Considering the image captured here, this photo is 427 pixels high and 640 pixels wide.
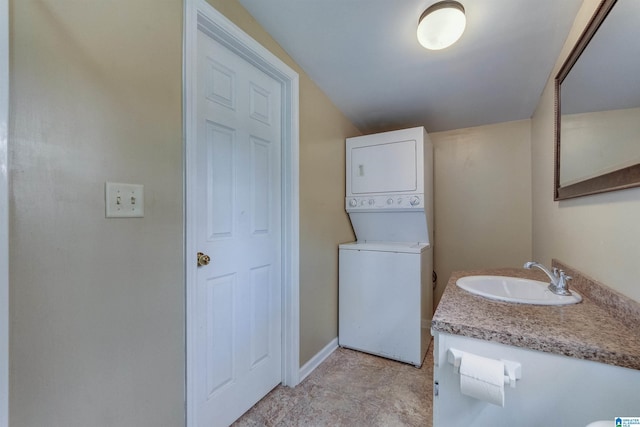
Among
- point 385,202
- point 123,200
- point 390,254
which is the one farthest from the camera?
point 385,202

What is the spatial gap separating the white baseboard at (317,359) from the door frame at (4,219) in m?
1.47

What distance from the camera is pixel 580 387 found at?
28.3 inches

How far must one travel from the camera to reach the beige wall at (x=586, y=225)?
89 centimetres

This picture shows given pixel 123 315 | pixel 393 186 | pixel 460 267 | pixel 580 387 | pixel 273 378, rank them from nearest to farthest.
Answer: pixel 580 387, pixel 123 315, pixel 273 378, pixel 393 186, pixel 460 267

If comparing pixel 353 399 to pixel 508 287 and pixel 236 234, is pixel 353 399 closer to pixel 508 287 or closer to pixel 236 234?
pixel 508 287

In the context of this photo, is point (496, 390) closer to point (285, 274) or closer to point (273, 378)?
point (285, 274)

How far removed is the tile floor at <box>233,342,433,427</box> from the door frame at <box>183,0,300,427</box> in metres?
0.16

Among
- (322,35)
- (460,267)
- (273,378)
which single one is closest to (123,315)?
(273,378)

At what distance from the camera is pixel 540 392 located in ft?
2.49

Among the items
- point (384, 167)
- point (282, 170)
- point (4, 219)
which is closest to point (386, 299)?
point (384, 167)

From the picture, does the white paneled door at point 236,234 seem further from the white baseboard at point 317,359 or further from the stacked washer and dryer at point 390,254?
the stacked washer and dryer at point 390,254

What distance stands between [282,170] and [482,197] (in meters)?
1.98

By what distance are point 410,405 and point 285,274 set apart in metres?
1.07

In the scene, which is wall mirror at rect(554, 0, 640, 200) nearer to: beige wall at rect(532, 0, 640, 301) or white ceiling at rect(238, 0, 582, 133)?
beige wall at rect(532, 0, 640, 301)
